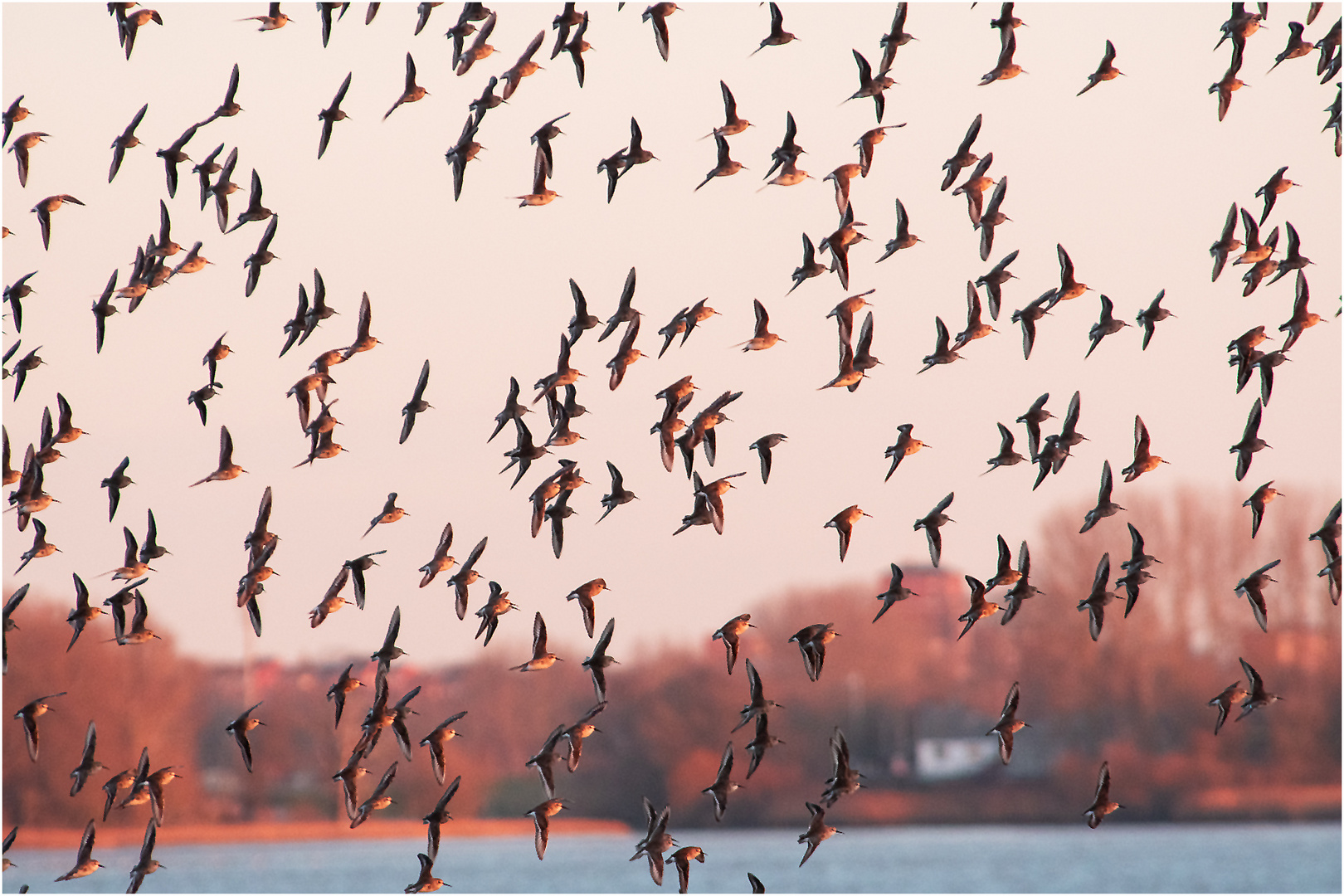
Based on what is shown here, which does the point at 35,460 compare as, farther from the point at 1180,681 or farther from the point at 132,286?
the point at 1180,681

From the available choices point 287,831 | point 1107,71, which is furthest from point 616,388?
point 287,831

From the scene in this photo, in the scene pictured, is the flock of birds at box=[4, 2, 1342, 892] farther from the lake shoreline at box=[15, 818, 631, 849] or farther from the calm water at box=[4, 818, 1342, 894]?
the lake shoreline at box=[15, 818, 631, 849]

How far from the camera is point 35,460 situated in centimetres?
2186

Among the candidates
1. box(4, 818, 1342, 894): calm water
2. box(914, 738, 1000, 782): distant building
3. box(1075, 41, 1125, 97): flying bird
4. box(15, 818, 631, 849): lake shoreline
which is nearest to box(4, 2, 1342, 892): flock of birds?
box(1075, 41, 1125, 97): flying bird

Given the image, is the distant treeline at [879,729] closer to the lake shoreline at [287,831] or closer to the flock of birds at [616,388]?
the lake shoreline at [287,831]

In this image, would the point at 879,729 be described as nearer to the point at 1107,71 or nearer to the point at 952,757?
the point at 952,757

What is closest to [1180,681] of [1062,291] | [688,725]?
[688,725]

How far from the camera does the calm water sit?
2211 inches

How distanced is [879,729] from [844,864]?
9.94m

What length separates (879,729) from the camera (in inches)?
2995

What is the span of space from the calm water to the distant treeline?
1.67m

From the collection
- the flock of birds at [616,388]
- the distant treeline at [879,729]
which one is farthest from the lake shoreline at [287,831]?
the flock of birds at [616,388]

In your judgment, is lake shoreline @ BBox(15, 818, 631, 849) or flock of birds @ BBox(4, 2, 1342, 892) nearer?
flock of birds @ BBox(4, 2, 1342, 892)

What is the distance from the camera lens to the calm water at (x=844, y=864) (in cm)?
5616
